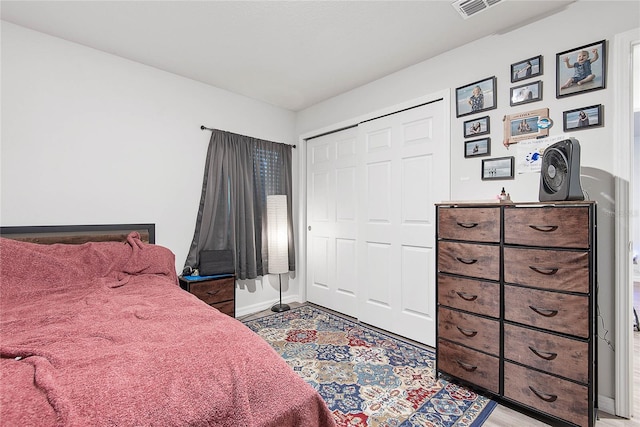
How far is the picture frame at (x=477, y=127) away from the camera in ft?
7.57

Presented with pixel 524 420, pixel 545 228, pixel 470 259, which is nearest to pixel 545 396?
pixel 524 420

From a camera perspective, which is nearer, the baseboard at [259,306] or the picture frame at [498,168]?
the picture frame at [498,168]

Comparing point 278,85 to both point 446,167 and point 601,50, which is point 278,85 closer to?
point 446,167

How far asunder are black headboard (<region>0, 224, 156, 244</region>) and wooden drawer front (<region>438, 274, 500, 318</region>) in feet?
8.50

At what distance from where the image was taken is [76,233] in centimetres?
239

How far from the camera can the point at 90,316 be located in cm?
142

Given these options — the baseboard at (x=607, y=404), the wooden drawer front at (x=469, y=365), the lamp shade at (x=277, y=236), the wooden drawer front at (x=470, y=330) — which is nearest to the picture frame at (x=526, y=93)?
the wooden drawer front at (x=470, y=330)

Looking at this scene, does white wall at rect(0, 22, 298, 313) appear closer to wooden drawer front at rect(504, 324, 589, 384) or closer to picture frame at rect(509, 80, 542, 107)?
picture frame at rect(509, 80, 542, 107)

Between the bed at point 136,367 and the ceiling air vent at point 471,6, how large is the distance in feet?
7.70

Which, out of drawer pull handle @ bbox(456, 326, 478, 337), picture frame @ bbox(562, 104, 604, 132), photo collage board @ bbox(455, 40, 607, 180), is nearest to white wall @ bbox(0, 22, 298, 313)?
photo collage board @ bbox(455, 40, 607, 180)

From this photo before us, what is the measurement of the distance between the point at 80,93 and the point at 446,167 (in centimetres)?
312

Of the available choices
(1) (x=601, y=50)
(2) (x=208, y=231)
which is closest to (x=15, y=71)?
(2) (x=208, y=231)

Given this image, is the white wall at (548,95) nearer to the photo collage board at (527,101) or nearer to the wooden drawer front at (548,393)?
the photo collage board at (527,101)

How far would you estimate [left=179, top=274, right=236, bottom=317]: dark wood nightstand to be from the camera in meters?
2.75
